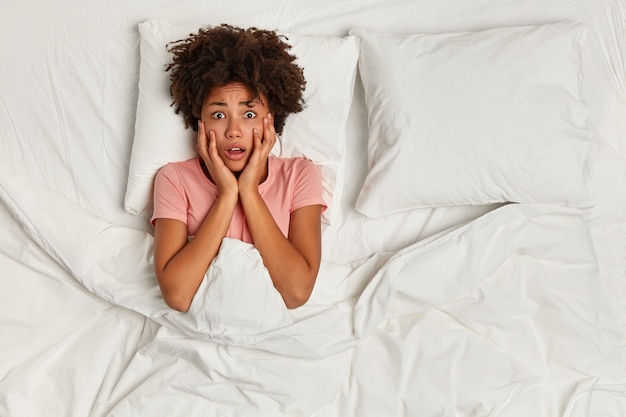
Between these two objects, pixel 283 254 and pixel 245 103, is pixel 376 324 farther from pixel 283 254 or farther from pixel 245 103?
pixel 245 103

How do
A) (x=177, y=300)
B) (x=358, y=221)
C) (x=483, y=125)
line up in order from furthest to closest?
(x=358, y=221), (x=483, y=125), (x=177, y=300)

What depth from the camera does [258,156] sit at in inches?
64.2

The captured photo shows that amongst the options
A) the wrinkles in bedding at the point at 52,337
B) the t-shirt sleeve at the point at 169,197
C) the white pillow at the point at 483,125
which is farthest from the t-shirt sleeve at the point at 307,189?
the wrinkles in bedding at the point at 52,337

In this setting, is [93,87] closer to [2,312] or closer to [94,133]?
[94,133]

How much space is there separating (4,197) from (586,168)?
1.31 meters

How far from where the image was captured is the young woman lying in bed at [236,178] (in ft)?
5.25

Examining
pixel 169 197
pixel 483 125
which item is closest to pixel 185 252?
pixel 169 197

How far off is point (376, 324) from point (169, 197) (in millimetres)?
524

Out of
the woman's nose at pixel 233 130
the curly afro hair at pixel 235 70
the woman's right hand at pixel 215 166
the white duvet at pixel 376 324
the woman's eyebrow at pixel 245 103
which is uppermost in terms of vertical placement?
the curly afro hair at pixel 235 70

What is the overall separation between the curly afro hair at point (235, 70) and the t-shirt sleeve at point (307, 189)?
12 cm

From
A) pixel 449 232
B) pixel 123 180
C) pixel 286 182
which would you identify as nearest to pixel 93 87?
pixel 123 180

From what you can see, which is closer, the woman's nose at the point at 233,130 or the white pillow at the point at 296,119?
the woman's nose at the point at 233,130

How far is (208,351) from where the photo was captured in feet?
5.21

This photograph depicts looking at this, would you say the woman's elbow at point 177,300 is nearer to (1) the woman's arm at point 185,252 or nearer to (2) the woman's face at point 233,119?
(1) the woman's arm at point 185,252
